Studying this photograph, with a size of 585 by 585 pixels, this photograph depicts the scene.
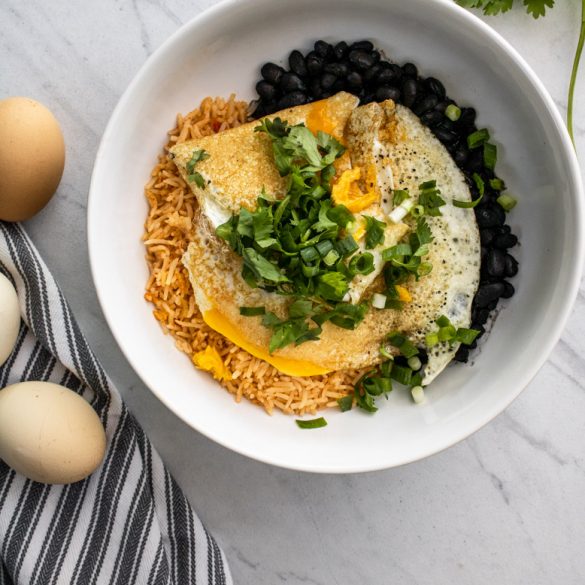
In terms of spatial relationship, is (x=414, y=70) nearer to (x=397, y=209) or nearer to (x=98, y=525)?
(x=397, y=209)

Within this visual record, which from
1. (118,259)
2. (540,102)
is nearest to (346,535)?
A: (118,259)

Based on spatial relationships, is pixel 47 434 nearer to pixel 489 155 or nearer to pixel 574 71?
pixel 489 155

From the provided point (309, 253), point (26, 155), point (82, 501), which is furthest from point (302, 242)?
point (82, 501)

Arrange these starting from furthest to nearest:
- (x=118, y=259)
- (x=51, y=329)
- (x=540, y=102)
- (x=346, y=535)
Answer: (x=346, y=535) < (x=51, y=329) < (x=118, y=259) < (x=540, y=102)

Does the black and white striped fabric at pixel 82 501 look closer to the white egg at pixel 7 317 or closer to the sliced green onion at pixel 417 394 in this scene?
the white egg at pixel 7 317

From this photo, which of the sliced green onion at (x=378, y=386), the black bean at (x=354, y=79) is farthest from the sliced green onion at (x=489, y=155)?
the sliced green onion at (x=378, y=386)

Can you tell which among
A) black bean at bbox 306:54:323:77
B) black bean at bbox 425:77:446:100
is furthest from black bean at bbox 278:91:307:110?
black bean at bbox 425:77:446:100
